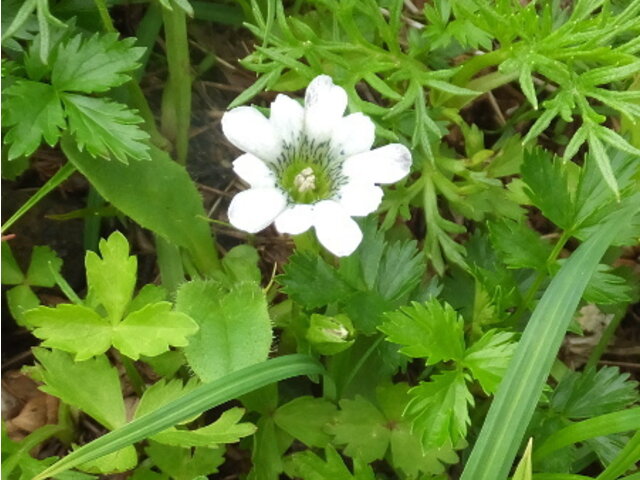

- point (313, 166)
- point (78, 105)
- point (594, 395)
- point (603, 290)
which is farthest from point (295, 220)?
point (594, 395)

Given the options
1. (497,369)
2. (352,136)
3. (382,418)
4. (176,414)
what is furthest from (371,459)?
(352,136)

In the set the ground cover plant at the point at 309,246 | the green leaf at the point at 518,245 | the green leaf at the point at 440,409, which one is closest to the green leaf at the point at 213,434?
the ground cover plant at the point at 309,246

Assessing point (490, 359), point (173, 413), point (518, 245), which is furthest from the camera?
point (518, 245)

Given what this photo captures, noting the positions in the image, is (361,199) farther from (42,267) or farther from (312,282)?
(42,267)

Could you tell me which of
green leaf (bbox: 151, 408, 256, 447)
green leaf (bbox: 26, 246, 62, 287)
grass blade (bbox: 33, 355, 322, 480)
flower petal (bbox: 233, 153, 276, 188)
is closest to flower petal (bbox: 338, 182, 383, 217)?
flower petal (bbox: 233, 153, 276, 188)

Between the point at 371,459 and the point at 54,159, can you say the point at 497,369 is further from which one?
the point at 54,159

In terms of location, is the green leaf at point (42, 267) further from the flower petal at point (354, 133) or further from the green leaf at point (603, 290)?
the green leaf at point (603, 290)

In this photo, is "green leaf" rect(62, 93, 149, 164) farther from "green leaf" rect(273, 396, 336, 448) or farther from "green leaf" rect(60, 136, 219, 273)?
"green leaf" rect(273, 396, 336, 448)
